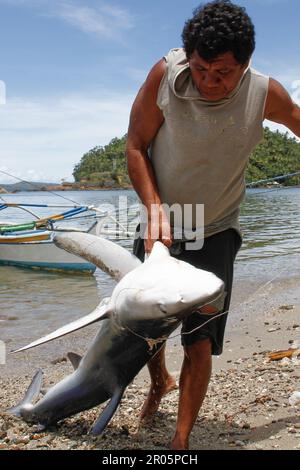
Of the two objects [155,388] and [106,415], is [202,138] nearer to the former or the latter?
[106,415]

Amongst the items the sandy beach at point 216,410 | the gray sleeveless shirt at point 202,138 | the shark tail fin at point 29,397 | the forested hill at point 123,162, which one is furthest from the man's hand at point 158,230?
the forested hill at point 123,162

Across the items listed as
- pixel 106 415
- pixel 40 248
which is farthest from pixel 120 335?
pixel 40 248

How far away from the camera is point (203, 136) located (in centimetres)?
300

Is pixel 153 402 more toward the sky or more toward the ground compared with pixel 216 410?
more toward the sky

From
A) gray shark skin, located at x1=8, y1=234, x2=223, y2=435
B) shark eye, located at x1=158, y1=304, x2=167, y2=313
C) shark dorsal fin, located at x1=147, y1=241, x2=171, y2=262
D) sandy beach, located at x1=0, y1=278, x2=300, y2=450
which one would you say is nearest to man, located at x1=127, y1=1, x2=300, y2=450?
shark dorsal fin, located at x1=147, y1=241, x2=171, y2=262

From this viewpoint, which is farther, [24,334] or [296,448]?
[24,334]

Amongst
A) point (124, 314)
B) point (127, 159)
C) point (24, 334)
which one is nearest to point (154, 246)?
point (124, 314)

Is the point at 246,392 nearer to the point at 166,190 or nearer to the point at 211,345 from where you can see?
the point at 211,345

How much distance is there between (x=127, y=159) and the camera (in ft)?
10.6

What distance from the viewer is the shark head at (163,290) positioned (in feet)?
7.67

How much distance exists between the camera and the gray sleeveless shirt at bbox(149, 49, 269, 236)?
9.73ft

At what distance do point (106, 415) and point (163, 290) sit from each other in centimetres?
97
